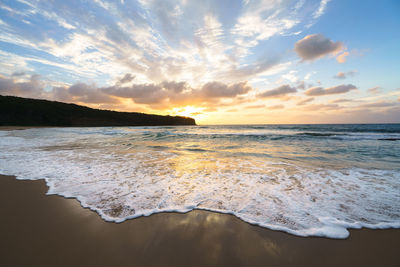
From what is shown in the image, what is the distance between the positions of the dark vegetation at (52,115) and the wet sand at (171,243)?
2356 inches

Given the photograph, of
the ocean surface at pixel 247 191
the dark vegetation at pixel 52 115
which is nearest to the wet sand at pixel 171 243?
the ocean surface at pixel 247 191

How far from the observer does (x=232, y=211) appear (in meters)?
2.46

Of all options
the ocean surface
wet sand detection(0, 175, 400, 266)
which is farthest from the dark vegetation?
wet sand detection(0, 175, 400, 266)

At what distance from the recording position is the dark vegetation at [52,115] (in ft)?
133

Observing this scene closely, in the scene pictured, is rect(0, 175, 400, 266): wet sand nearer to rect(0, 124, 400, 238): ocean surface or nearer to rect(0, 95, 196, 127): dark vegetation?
rect(0, 124, 400, 238): ocean surface

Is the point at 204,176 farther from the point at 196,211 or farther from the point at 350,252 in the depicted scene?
the point at 350,252

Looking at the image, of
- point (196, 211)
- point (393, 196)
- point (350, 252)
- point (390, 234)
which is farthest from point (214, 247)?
point (393, 196)

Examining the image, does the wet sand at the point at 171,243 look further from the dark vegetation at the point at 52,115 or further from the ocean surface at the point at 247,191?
the dark vegetation at the point at 52,115

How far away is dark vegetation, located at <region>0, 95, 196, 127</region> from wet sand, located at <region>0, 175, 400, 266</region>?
59.8 m

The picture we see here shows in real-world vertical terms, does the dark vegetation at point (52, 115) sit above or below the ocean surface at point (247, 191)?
above

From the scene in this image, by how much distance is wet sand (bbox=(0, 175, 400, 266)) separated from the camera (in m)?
1.57

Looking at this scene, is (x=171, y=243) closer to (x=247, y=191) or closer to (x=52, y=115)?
(x=247, y=191)

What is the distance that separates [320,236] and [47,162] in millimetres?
7764

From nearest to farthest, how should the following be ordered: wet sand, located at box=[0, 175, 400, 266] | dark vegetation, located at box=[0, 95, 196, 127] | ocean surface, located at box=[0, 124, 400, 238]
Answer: wet sand, located at box=[0, 175, 400, 266]
ocean surface, located at box=[0, 124, 400, 238]
dark vegetation, located at box=[0, 95, 196, 127]
